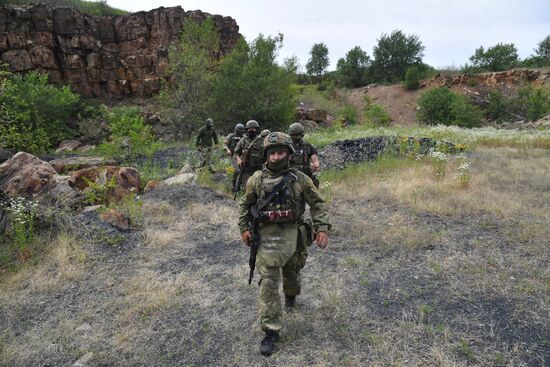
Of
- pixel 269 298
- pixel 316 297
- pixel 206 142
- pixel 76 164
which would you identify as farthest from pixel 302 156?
pixel 76 164

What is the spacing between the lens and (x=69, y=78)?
76.7ft

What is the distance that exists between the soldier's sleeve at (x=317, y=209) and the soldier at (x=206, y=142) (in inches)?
257

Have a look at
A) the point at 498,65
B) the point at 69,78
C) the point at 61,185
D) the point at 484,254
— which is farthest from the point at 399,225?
the point at 498,65

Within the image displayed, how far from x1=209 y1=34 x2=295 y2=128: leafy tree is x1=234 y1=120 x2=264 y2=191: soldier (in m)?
11.7

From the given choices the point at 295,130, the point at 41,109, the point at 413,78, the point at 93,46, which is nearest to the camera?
the point at 295,130

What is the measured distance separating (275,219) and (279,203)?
0.42 feet

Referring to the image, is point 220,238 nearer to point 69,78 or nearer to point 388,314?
point 388,314

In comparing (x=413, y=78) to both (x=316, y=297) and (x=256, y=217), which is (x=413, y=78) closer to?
(x=316, y=297)

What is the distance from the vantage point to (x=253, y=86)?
57.8ft

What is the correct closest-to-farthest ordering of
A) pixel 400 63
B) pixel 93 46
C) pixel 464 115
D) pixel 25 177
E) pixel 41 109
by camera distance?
pixel 25 177
pixel 41 109
pixel 464 115
pixel 93 46
pixel 400 63

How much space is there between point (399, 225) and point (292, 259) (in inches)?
112

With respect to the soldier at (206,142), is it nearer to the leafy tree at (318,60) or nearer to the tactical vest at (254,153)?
the tactical vest at (254,153)

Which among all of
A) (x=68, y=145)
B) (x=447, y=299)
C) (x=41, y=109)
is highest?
(x=41, y=109)

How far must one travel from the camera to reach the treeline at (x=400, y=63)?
1384 inches
